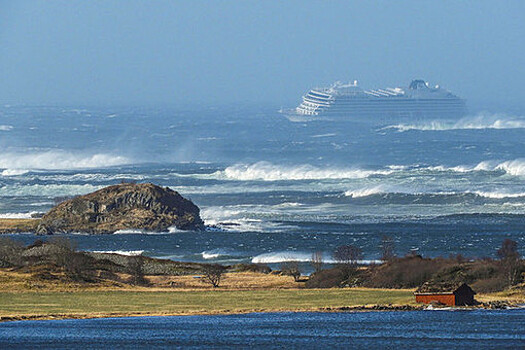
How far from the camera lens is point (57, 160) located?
13062 centimetres

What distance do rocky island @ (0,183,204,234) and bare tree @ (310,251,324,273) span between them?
472 inches

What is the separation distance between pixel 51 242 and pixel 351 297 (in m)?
18.6

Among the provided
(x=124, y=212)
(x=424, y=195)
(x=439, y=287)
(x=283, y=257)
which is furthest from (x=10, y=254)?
(x=424, y=195)

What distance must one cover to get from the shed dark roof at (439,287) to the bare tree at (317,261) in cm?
692

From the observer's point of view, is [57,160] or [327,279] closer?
[327,279]

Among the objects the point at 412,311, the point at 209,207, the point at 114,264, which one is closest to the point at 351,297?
the point at 412,311

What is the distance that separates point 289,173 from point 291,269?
5219 centimetres

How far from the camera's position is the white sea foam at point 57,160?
125 metres

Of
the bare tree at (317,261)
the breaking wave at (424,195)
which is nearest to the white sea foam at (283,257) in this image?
the bare tree at (317,261)

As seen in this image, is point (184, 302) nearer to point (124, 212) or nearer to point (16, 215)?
point (124, 212)

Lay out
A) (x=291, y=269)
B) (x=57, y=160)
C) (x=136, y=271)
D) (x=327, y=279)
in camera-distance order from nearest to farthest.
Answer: (x=327, y=279) → (x=136, y=271) → (x=291, y=269) → (x=57, y=160)

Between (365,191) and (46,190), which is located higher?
(46,190)

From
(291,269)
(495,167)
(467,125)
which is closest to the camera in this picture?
(291,269)

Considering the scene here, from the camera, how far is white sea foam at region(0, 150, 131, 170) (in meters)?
125
